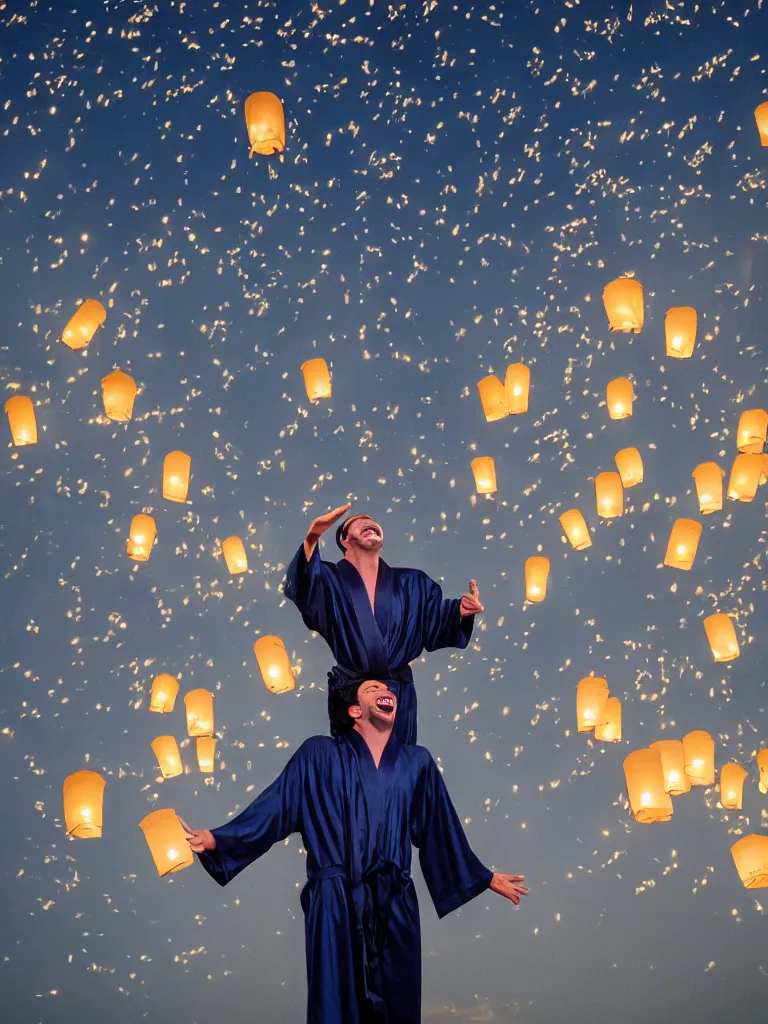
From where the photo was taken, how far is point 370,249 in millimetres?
6906

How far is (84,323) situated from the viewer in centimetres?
569

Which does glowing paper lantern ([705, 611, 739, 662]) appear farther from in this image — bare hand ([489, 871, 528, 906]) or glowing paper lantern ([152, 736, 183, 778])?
glowing paper lantern ([152, 736, 183, 778])

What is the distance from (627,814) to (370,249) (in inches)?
137

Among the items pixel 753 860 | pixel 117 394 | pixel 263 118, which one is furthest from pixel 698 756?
pixel 263 118

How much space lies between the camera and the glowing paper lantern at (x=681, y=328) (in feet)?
17.5

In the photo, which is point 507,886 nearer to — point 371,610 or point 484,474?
point 371,610

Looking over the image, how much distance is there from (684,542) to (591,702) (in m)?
0.90

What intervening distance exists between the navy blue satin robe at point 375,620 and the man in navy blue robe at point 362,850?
12 centimetres

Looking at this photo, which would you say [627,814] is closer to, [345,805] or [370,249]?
[345,805]

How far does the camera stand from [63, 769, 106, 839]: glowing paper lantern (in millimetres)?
4441

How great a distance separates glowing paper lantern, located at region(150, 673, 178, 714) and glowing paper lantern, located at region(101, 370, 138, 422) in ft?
4.21

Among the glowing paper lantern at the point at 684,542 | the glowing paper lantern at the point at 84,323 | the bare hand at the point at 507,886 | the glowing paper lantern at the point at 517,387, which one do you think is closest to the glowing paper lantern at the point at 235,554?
the glowing paper lantern at the point at 84,323

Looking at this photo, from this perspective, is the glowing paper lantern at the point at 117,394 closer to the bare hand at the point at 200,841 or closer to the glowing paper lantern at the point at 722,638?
the bare hand at the point at 200,841

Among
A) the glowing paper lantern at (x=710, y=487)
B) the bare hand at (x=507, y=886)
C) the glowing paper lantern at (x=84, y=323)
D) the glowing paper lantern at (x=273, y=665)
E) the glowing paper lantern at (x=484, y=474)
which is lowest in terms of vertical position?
the bare hand at (x=507, y=886)
